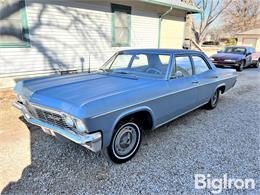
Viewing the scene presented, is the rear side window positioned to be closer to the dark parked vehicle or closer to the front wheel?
the front wheel

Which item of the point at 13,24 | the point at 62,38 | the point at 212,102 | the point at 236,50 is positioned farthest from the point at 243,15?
the point at 13,24

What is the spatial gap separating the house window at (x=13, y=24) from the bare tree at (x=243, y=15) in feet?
148

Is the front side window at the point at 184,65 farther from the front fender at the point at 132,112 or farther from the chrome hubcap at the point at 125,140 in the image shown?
the chrome hubcap at the point at 125,140

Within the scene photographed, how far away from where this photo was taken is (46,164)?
3.01 metres

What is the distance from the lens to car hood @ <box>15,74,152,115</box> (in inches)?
103

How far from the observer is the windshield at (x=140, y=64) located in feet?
12.4

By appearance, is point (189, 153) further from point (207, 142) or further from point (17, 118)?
point (17, 118)

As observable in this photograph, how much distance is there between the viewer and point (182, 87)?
384cm

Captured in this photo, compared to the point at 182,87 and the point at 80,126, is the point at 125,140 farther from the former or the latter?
the point at 182,87

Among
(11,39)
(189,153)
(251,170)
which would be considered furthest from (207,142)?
(11,39)

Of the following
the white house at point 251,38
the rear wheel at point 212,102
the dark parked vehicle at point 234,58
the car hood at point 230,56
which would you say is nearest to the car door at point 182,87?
the rear wheel at point 212,102

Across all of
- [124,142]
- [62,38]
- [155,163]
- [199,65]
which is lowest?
[155,163]

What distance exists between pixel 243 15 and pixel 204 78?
48.0m

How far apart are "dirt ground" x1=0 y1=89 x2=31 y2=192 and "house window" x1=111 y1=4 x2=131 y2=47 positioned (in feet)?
18.9
